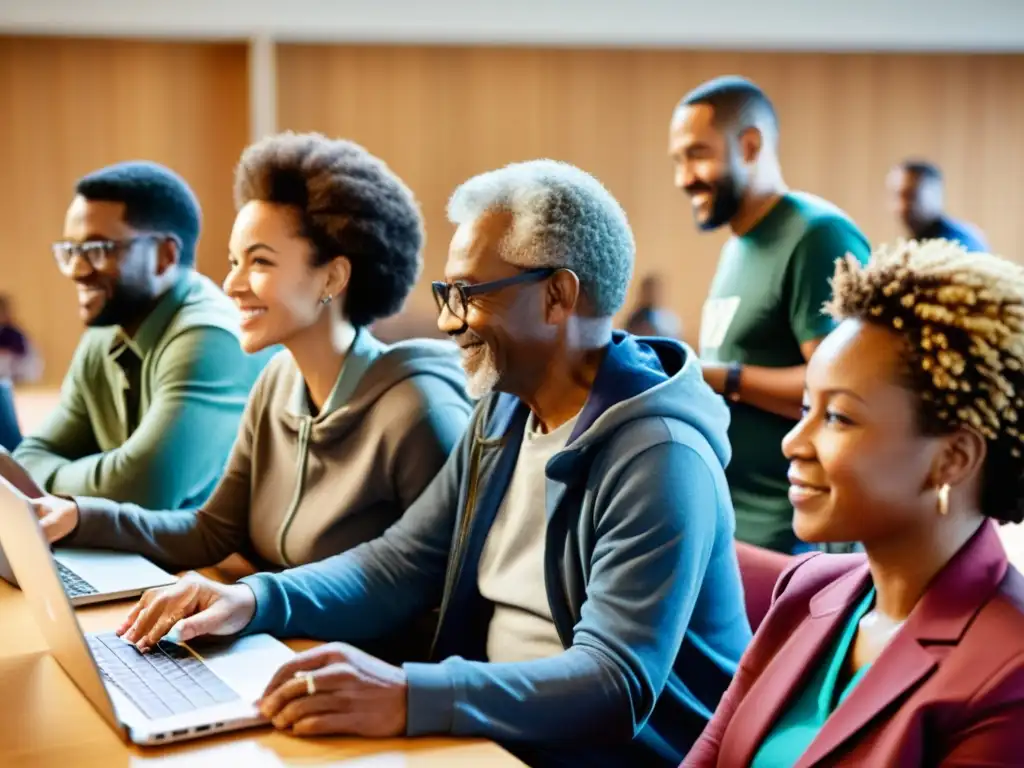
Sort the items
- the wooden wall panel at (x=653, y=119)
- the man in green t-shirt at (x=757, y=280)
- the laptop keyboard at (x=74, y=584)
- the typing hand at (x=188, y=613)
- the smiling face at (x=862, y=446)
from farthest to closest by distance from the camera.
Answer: the wooden wall panel at (x=653, y=119)
the man in green t-shirt at (x=757, y=280)
the laptop keyboard at (x=74, y=584)
the typing hand at (x=188, y=613)
the smiling face at (x=862, y=446)

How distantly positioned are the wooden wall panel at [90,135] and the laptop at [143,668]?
4.35 metres

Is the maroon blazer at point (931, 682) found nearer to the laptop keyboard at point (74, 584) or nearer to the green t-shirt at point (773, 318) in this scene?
the laptop keyboard at point (74, 584)

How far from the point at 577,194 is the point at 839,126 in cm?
491

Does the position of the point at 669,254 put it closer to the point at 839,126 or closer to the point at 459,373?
the point at 839,126

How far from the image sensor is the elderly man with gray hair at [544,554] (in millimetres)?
1270

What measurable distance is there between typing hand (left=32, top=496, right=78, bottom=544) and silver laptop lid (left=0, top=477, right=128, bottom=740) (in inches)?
16.0

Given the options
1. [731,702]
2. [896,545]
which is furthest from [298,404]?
[896,545]

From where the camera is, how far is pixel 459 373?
6.66 feet

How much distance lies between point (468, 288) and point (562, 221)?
0.51 ft

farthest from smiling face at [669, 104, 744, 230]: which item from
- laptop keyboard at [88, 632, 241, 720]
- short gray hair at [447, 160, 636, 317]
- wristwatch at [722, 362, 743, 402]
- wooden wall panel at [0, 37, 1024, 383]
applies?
wooden wall panel at [0, 37, 1024, 383]

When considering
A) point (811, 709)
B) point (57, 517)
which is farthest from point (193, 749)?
point (57, 517)

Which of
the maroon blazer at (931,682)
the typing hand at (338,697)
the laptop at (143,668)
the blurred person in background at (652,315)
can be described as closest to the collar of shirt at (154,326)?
the laptop at (143,668)

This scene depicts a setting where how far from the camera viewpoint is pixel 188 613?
1492 mm

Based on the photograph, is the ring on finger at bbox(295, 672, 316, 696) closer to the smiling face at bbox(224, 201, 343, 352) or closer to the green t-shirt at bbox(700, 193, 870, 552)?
the smiling face at bbox(224, 201, 343, 352)
